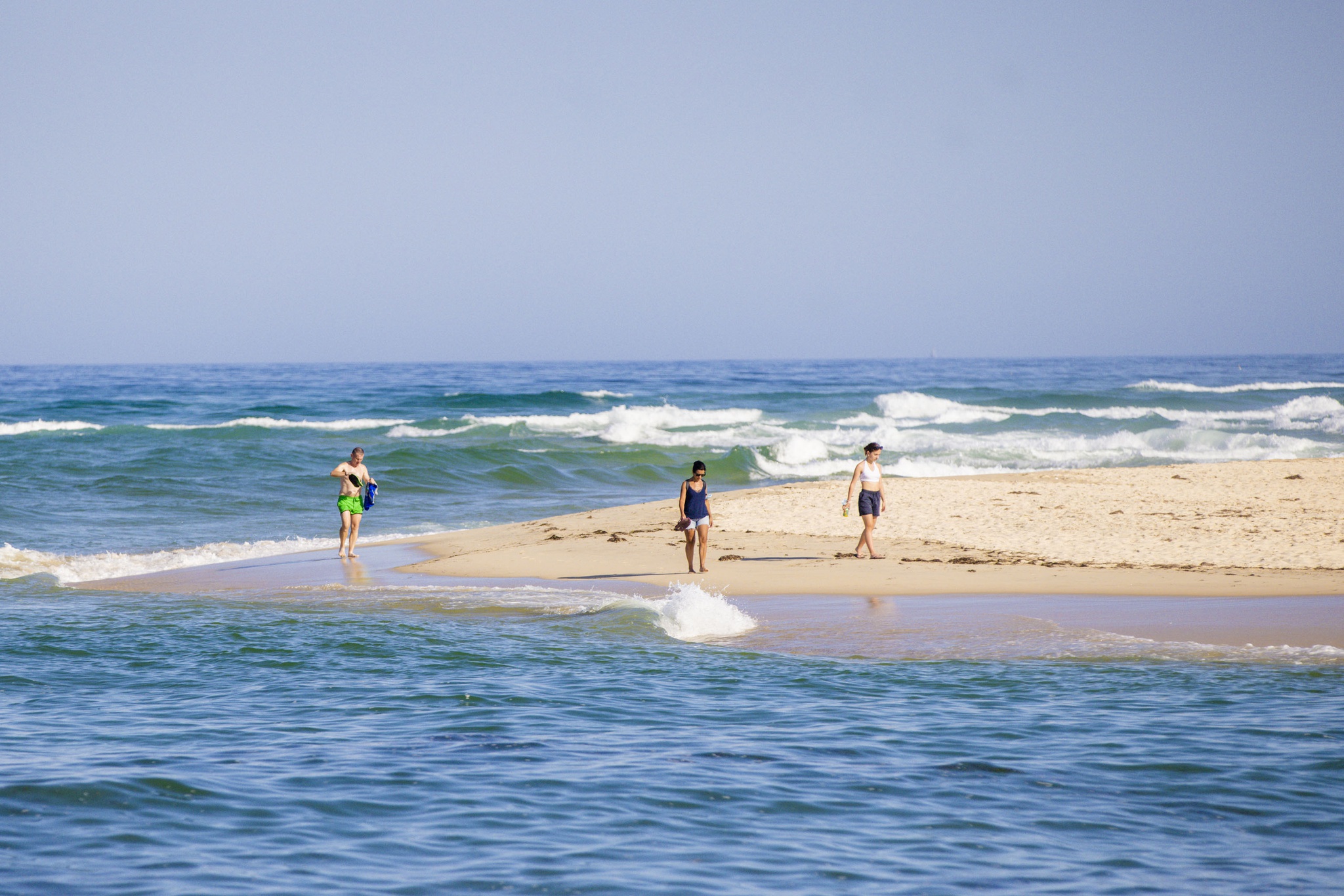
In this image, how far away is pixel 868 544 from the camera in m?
15.4

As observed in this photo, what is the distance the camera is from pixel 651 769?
7.38 meters

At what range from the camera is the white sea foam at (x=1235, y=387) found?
62.2 meters

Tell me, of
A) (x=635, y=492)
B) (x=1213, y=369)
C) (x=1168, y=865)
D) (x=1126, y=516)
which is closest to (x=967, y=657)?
(x=1168, y=865)

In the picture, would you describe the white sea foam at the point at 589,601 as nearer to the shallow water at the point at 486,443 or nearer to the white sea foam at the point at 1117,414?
the shallow water at the point at 486,443

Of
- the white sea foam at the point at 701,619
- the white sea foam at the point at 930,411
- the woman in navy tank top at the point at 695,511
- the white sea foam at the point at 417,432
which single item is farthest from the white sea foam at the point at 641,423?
the white sea foam at the point at 701,619

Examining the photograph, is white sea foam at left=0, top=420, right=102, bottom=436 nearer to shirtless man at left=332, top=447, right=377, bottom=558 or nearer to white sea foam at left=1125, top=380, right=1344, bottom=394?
shirtless man at left=332, top=447, right=377, bottom=558

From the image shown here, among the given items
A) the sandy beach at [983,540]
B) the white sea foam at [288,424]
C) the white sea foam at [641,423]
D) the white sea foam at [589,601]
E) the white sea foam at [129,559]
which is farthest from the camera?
the white sea foam at [288,424]

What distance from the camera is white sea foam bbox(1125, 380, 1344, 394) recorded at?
62.2 meters

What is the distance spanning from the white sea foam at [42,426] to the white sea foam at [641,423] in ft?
44.0

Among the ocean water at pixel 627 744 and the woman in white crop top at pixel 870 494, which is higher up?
the woman in white crop top at pixel 870 494

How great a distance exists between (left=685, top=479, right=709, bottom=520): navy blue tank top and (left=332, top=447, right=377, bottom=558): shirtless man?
5096 millimetres

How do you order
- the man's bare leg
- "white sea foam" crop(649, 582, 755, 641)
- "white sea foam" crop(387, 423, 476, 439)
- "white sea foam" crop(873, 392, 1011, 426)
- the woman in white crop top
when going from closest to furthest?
1. "white sea foam" crop(649, 582, 755, 641)
2. the woman in white crop top
3. the man's bare leg
4. "white sea foam" crop(387, 423, 476, 439)
5. "white sea foam" crop(873, 392, 1011, 426)

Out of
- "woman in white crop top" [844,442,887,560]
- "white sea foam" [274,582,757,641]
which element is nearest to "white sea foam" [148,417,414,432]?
"white sea foam" [274,582,757,641]

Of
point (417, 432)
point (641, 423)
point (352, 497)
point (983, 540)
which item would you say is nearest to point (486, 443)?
point (417, 432)
